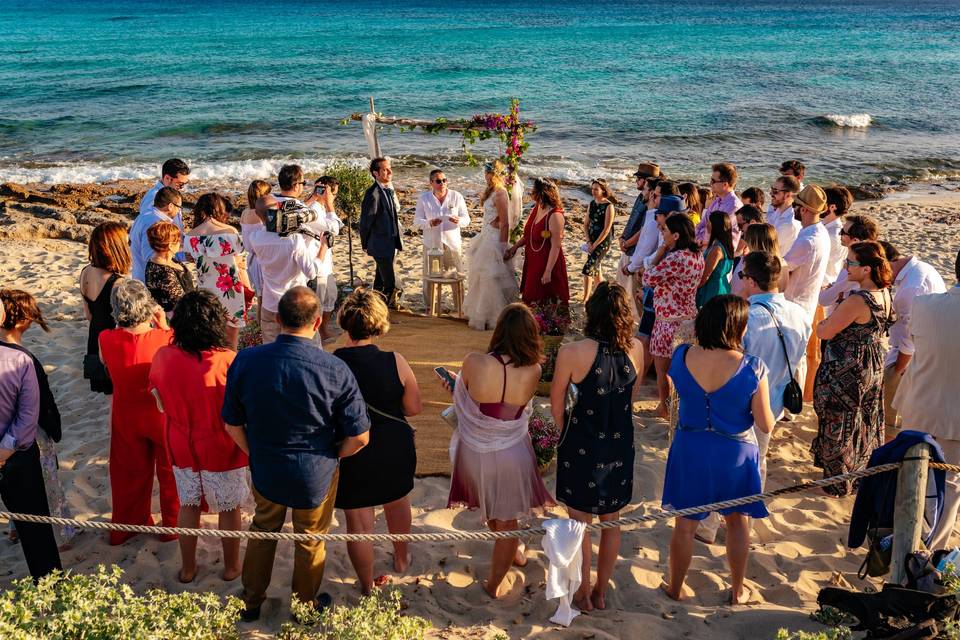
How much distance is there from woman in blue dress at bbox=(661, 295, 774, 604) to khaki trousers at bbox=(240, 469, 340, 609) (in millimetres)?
1860

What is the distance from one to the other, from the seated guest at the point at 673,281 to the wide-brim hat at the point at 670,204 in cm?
82

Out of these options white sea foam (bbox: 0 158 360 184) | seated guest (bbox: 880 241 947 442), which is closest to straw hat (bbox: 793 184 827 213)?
seated guest (bbox: 880 241 947 442)

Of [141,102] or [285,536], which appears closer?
[285,536]

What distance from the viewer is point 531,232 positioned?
8117 mm

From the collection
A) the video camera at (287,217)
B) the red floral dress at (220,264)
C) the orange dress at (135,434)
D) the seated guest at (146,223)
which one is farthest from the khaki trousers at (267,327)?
the orange dress at (135,434)

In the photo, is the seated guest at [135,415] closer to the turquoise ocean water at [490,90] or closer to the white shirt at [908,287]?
the white shirt at [908,287]

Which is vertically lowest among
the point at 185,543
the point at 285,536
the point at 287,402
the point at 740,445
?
the point at 185,543

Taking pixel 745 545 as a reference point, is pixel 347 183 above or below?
above

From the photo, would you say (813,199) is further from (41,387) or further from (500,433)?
(41,387)

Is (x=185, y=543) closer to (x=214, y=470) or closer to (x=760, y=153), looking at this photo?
(x=214, y=470)

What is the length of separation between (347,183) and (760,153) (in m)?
16.9

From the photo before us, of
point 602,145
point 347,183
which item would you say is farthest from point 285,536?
point 602,145

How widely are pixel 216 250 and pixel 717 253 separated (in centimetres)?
418

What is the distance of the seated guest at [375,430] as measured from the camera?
13.4ft
